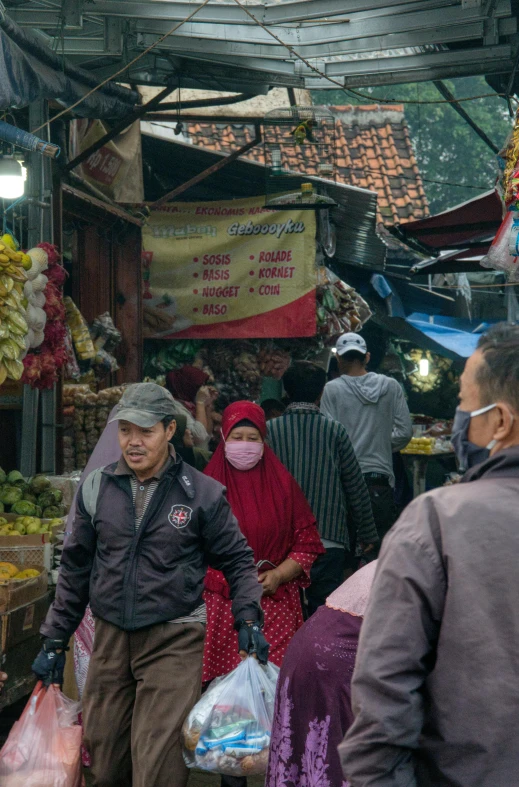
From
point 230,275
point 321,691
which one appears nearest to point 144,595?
point 321,691

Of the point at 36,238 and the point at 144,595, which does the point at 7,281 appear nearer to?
the point at 36,238

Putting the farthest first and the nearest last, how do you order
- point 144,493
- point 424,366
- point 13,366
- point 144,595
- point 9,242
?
point 424,366, point 9,242, point 13,366, point 144,493, point 144,595

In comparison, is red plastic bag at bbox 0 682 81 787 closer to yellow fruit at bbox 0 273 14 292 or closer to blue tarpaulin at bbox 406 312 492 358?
yellow fruit at bbox 0 273 14 292

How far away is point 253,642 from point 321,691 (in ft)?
1.93

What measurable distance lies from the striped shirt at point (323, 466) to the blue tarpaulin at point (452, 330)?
20.7 ft

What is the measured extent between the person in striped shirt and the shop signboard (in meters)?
3.23

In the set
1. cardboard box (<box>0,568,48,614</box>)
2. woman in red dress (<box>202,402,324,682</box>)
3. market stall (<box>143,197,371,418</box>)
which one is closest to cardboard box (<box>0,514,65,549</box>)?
cardboard box (<box>0,568,48,614</box>)

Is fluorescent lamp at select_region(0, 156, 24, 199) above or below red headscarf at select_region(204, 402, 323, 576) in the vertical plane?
above

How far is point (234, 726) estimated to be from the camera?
11.2 ft

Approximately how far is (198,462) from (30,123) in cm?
248

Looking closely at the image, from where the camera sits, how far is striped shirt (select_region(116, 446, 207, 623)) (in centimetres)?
371

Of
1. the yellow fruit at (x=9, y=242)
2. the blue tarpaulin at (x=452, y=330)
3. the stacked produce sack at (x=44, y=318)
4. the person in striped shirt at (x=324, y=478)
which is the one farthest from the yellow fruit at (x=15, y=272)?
the blue tarpaulin at (x=452, y=330)

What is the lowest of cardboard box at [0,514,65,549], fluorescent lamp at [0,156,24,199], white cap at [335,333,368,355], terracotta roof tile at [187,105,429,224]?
cardboard box at [0,514,65,549]

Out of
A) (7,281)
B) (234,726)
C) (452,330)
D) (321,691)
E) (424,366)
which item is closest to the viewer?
(321,691)
